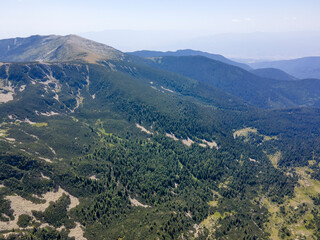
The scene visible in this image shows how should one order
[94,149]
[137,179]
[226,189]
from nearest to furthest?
[137,179]
[226,189]
[94,149]

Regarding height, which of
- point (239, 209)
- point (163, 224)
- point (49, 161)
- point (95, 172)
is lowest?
point (239, 209)

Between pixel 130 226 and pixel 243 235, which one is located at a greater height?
pixel 130 226

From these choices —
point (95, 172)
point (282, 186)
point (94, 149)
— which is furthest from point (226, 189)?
point (94, 149)

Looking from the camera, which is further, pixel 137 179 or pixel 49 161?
pixel 137 179

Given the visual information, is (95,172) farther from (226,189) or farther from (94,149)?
(226,189)

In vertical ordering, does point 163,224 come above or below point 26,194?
below

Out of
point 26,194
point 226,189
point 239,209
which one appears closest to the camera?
point 26,194

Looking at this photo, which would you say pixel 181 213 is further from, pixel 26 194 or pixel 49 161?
pixel 49 161

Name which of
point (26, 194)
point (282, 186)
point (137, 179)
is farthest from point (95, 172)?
point (282, 186)

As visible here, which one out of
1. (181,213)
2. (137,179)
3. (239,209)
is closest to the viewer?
(181,213)
